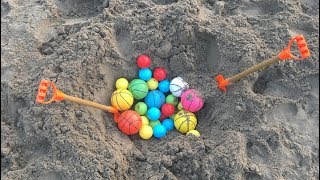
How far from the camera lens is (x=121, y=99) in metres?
2.85

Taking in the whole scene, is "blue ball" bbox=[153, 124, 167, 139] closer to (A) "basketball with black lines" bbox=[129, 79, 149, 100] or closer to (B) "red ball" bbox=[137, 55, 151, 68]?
(A) "basketball with black lines" bbox=[129, 79, 149, 100]

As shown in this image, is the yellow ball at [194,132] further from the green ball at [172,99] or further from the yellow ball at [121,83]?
the yellow ball at [121,83]

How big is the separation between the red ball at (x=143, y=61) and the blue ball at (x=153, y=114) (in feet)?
1.02

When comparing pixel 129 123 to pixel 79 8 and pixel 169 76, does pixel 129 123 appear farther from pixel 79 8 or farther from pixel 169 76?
pixel 79 8

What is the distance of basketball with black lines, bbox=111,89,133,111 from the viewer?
2.84 meters

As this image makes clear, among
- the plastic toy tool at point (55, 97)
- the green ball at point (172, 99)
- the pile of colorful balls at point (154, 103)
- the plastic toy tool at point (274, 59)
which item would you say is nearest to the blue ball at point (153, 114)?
the pile of colorful balls at point (154, 103)

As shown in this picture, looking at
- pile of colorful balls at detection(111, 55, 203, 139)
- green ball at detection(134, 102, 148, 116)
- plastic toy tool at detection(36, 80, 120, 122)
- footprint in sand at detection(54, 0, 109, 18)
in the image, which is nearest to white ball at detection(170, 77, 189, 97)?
pile of colorful balls at detection(111, 55, 203, 139)

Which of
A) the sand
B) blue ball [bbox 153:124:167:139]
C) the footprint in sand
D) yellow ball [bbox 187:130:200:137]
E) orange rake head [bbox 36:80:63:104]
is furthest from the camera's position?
the footprint in sand

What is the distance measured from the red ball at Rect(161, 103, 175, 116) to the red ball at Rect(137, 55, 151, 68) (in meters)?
0.32

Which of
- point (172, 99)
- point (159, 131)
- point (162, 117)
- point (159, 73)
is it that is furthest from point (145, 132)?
point (159, 73)

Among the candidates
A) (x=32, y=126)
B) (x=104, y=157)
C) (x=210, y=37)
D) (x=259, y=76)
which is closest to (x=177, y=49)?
(x=210, y=37)

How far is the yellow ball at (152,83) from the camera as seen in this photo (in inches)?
118

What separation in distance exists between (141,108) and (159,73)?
0.91ft

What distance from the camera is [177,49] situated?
9.64 feet
